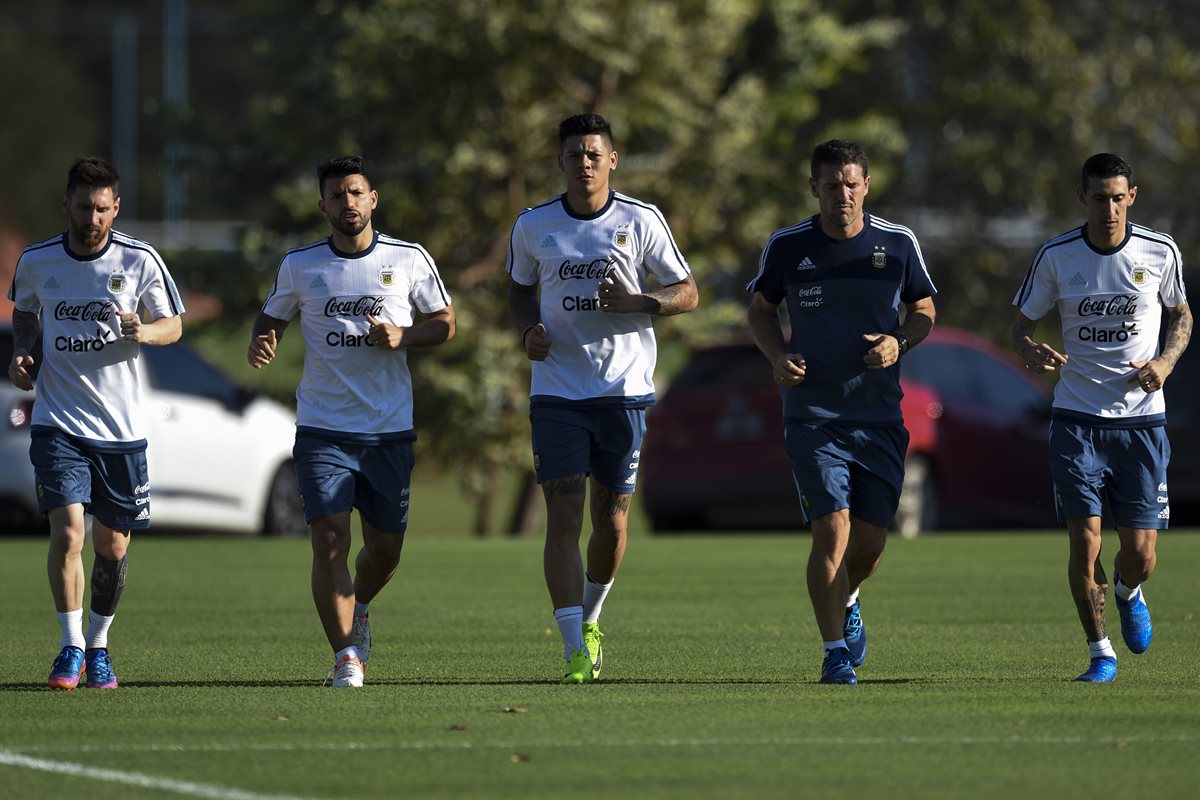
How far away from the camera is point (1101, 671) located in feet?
31.7

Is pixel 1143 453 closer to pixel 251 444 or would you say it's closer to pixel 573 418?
pixel 573 418

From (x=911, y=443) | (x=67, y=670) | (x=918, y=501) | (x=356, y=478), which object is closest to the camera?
(x=67, y=670)

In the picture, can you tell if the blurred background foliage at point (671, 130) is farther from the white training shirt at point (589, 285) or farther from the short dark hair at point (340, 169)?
the short dark hair at point (340, 169)

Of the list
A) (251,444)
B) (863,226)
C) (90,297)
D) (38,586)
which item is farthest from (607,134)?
(251,444)

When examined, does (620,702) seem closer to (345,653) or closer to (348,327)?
(345,653)

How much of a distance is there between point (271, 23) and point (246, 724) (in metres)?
18.7

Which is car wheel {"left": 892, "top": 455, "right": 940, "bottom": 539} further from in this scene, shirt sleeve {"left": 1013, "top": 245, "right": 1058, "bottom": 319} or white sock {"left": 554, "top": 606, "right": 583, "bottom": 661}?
white sock {"left": 554, "top": 606, "right": 583, "bottom": 661}

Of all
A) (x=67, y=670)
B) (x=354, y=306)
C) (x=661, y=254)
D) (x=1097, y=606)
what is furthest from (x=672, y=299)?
(x=67, y=670)

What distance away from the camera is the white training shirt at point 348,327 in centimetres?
984

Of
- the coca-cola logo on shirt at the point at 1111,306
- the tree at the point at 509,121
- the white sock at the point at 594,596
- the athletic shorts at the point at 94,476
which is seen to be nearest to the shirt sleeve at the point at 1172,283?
the coca-cola logo on shirt at the point at 1111,306

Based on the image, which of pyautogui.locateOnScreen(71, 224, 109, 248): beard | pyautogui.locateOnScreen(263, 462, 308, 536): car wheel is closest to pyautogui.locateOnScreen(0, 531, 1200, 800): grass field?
pyautogui.locateOnScreen(71, 224, 109, 248): beard

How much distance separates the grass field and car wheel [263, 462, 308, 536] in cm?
555

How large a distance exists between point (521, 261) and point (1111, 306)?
2505mm

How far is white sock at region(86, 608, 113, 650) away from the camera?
389 inches
